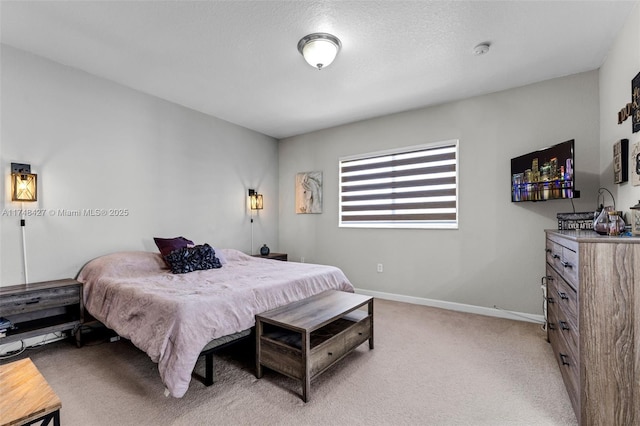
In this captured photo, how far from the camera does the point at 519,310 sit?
3346 millimetres

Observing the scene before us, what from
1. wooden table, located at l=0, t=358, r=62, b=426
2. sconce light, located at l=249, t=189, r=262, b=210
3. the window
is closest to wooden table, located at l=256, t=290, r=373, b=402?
wooden table, located at l=0, t=358, r=62, b=426

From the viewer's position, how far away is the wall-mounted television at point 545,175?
2586mm

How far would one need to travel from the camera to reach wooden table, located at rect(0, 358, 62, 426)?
1.03 meters

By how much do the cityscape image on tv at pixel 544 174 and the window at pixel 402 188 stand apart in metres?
0.74

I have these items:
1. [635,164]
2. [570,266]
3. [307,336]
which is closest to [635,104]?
[635,164]

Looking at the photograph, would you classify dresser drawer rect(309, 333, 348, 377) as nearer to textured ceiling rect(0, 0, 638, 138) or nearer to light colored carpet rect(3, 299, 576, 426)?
light colored carpet rect(3, 299, 576, 426)

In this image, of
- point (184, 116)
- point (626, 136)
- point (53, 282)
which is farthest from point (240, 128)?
point (626, 136)

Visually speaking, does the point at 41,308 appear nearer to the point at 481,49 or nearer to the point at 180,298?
the point at 180,298

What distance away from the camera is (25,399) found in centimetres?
113

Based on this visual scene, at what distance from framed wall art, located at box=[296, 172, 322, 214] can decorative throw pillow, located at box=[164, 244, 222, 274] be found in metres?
2.03

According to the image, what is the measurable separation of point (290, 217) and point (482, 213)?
A: 10.0ft

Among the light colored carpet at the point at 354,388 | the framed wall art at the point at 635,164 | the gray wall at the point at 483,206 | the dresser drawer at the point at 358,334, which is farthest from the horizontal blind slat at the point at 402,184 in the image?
A: the dresser drawer at the point at 358,334

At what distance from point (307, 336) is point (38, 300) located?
2346 millimetres

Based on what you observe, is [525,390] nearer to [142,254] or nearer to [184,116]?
[142,254]
